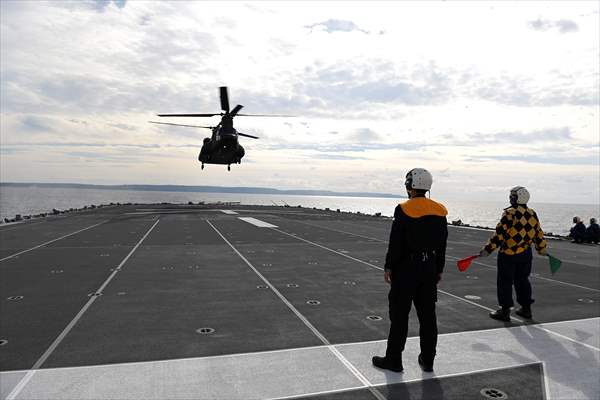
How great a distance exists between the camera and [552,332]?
636cm

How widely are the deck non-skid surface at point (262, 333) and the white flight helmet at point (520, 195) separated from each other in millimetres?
2234

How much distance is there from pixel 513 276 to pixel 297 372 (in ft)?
15.3

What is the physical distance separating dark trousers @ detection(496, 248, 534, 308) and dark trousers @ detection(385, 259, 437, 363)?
272 centimetres

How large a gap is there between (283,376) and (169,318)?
3171 mm

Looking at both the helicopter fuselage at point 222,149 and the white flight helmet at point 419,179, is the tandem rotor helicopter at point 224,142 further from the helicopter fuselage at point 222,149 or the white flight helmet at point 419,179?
the white flight helmet at point 419,179

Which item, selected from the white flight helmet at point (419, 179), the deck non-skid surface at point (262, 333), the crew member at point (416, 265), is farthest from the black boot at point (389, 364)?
the white flight helmet at point (419, 179)

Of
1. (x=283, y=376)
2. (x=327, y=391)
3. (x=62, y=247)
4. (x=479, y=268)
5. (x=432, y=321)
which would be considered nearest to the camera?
(x=327, y=391)

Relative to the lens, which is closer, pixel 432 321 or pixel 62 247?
pixel 432 321

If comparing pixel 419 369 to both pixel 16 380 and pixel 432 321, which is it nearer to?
pixel 432 321

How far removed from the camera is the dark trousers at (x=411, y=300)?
16.1 feet

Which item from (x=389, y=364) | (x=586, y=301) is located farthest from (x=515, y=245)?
(x=389, y=364)

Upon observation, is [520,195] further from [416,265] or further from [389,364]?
[389,364]

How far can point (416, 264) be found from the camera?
16.1 ft

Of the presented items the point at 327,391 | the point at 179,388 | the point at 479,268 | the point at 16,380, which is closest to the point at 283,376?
the point at 327,391
